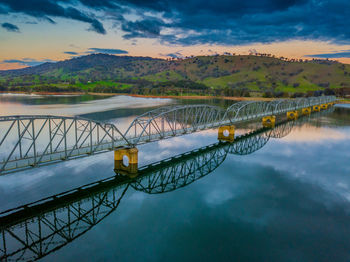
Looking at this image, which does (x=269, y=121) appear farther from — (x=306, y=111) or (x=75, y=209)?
(x=75, y=209)

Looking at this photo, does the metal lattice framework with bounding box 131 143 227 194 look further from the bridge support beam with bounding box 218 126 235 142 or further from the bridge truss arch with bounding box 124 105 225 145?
the bridge support beam with bounding box 218 126 235 142

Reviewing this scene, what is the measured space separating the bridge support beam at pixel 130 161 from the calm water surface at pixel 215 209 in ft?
8.68

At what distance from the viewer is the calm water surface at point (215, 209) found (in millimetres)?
24062

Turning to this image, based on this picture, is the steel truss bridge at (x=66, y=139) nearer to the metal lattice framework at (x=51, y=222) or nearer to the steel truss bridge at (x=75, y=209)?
the steel truss bridge at (x=75, y=209)

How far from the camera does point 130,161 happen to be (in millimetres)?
39938

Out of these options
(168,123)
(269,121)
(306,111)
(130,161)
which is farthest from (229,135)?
(306,111)

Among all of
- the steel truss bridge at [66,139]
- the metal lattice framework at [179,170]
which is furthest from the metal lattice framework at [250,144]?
the steel truss bridge at [66,139]

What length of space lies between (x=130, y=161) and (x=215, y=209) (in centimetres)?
1472

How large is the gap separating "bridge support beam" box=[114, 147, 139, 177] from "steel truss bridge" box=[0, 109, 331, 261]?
1.03 metres

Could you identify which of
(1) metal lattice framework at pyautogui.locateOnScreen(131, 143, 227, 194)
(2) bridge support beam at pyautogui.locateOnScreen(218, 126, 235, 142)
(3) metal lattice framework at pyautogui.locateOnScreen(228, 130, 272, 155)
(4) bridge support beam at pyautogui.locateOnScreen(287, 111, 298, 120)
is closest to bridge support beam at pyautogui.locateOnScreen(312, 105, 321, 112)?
(4) bridge support beam at pyautogui.locateOnScreen(287, 111, 298, 120)

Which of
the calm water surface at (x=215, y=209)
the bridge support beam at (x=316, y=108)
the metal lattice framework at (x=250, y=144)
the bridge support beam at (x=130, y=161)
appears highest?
the bridge support beam at (x=316, y=108)

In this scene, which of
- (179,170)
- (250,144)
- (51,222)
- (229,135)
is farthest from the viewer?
(229,135)

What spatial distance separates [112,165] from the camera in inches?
1779

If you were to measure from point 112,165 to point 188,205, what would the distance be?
693 inches
